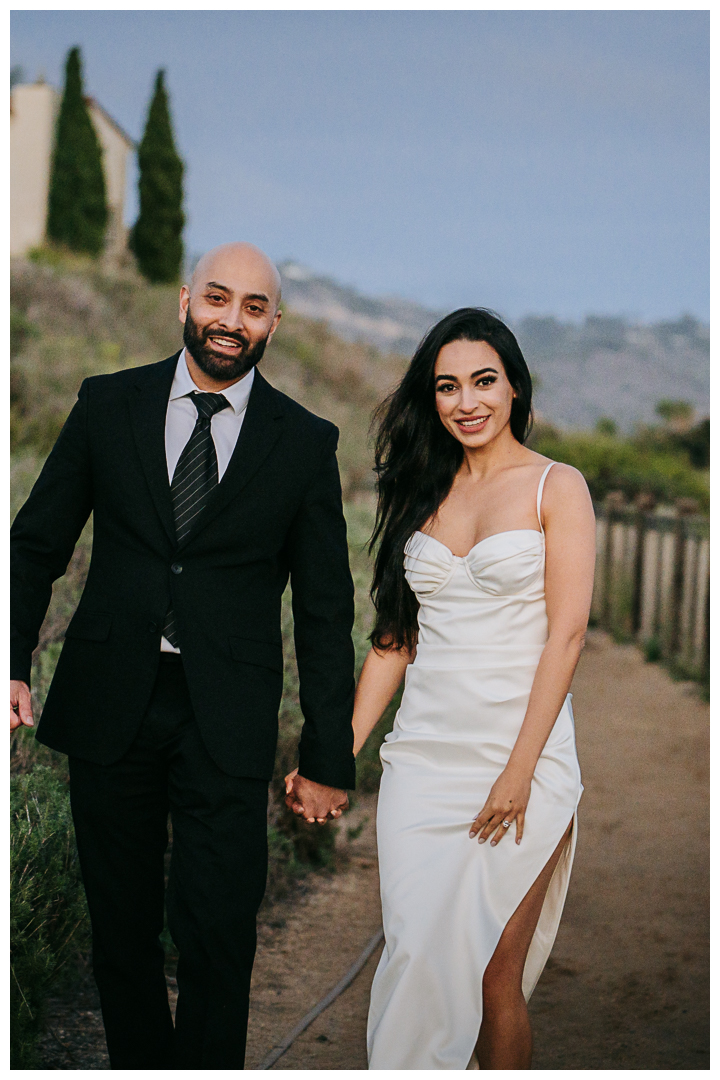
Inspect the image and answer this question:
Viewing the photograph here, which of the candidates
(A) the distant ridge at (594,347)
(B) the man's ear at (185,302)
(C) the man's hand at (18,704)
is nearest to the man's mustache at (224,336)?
(B) the man's ear at (185,302)

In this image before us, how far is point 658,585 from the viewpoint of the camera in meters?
9.62

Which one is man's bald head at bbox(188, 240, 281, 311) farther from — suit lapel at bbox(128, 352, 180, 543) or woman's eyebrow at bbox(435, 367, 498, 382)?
woman's eyebrow at bbox(435, 367, 498, 382)

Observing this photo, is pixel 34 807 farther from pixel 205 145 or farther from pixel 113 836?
pixel 205 145

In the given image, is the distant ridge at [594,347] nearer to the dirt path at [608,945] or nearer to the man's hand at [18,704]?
the dirt path at [608,945]

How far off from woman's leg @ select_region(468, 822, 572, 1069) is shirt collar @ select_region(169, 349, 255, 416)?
142cm

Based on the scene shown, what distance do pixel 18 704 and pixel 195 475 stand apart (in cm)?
71

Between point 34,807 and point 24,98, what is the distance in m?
30.6

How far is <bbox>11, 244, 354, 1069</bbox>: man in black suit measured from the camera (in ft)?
8.14

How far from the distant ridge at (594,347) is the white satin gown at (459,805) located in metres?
54.7

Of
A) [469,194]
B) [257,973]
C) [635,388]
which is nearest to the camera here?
[257,973]

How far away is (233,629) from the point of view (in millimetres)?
2537

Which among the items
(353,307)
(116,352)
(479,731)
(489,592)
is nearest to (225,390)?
(489,592)

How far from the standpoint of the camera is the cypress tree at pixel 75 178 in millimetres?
24438

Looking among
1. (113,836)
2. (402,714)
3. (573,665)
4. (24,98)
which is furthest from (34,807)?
(24,98)
